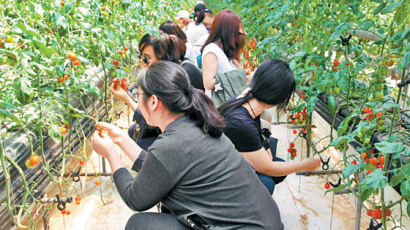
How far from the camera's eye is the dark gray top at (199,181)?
1.17m

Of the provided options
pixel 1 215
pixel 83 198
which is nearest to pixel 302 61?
pixel 83 198

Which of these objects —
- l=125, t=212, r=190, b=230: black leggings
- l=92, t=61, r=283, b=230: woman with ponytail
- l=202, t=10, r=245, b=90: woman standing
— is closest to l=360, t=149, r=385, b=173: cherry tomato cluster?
l=92, t=61, r=283, b=230: woman with ponytail

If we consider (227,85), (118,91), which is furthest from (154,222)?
(227,85)

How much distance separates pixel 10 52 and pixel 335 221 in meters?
1.63

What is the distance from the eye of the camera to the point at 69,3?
150 centimetres

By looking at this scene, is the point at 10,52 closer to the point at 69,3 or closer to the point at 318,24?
the point at 69,3

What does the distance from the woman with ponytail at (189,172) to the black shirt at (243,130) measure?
0.41 metres

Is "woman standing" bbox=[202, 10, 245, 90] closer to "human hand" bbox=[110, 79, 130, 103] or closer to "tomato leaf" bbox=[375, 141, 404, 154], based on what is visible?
"human hand" bbox=[110, 79, 130, 103]

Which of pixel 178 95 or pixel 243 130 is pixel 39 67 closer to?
pixel 178 95

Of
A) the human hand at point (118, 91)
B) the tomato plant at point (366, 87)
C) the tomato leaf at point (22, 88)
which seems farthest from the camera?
the human hand at point (118, 91)

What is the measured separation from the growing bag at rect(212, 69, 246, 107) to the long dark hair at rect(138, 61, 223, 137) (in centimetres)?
101

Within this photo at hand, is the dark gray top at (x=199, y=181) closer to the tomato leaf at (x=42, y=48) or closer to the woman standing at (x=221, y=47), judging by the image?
the tomato leaf at (x=42, y=48)

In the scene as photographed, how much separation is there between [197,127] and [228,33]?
123cm

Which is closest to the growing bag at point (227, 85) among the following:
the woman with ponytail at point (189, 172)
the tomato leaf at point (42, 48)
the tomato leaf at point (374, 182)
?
the woman with ponytail at point (189, 172)
